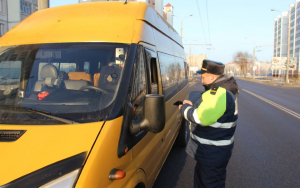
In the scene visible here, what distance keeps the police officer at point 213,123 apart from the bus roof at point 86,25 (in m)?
0.95

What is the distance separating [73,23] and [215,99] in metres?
1.75

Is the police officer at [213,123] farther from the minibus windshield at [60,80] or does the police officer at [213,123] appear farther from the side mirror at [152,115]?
the minibus windshield at [60,80]

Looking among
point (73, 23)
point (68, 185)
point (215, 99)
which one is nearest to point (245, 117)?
point (215, 99)

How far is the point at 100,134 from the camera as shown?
6.45 ft

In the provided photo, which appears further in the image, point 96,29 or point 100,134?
point 96,29

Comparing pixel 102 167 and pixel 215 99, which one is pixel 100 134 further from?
pixel 215 99

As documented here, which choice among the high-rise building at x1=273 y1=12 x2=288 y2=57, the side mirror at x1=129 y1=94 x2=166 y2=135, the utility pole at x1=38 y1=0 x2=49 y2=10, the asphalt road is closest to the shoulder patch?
the side mirror at x1=129 y1=94 x2=166 y2=135

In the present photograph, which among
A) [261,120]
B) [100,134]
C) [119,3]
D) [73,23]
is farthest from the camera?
[261,120]

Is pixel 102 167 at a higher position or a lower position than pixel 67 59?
lower

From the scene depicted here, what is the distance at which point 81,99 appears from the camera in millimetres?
2377

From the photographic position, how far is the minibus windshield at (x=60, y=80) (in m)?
2.21

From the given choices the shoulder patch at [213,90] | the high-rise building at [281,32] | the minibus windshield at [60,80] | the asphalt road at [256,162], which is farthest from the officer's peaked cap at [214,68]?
the high-rise building at [281,32]

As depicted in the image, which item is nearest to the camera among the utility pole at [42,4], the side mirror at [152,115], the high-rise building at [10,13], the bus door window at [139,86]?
the side mirror at [152,115]

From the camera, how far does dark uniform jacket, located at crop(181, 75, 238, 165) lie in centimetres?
275
